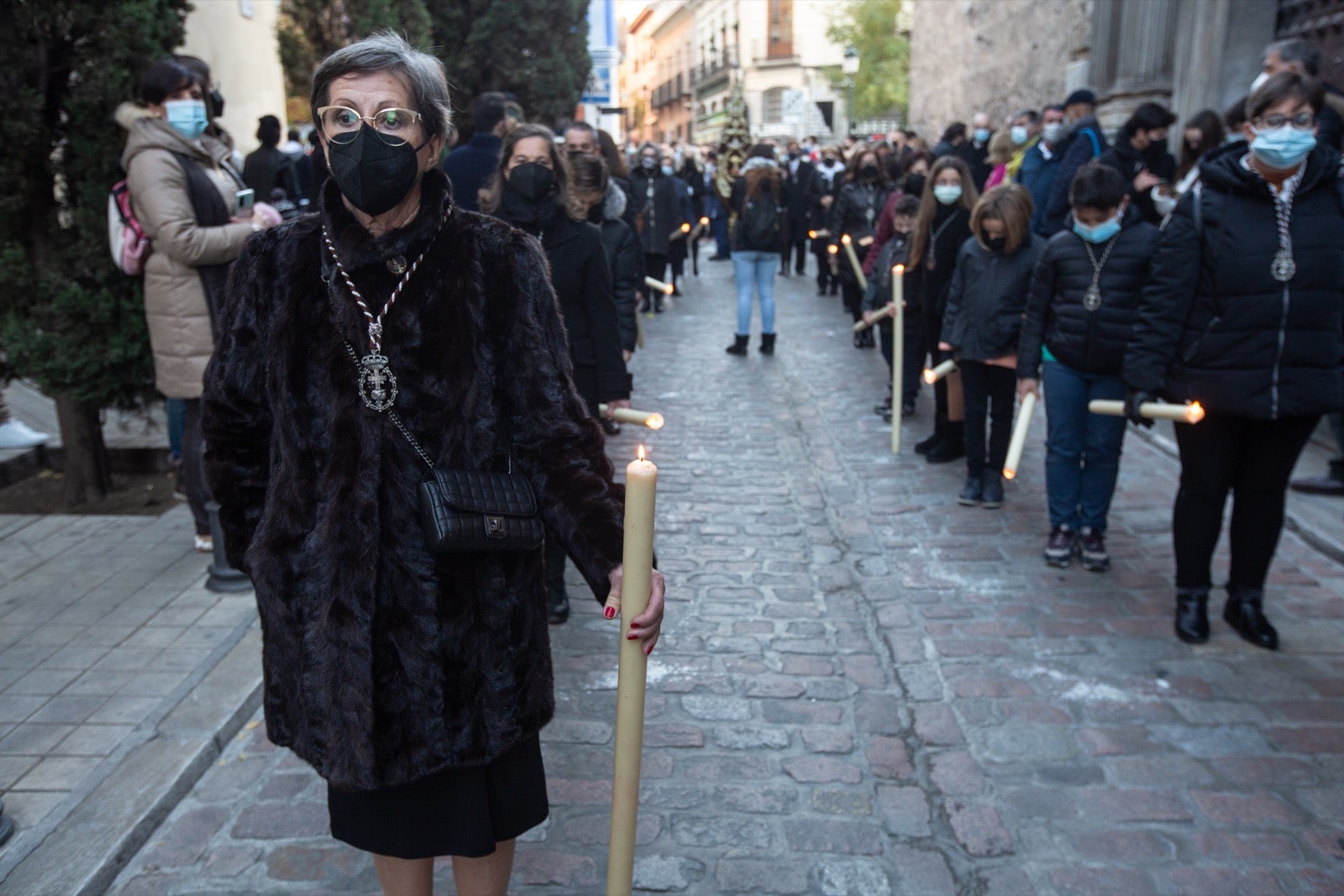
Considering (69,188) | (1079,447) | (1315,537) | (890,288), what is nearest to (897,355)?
(890,288)

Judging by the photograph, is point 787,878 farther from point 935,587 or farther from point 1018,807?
point 935,587

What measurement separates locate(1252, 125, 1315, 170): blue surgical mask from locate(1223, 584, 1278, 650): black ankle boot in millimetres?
1808

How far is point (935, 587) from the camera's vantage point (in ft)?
18.3

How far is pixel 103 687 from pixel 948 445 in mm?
5581

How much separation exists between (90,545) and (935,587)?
173 inches

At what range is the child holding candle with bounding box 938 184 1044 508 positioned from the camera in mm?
6629

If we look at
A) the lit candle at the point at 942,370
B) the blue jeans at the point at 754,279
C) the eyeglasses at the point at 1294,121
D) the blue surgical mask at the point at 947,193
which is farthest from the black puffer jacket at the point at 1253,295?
the blue jeans at the point at 754,279

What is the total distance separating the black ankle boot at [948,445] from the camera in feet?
25.8

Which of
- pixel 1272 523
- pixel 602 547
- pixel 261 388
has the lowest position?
pixel 1272 523

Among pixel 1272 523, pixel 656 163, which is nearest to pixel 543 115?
pixel 656 163

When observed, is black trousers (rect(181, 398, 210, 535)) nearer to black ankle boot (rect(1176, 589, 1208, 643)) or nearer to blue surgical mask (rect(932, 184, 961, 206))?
black ankle boot (rect(1176, 589, 1208, 643))

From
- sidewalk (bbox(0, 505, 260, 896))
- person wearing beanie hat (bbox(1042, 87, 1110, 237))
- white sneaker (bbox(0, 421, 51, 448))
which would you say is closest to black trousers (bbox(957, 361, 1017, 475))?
person wearing beanie hat (bbox(1042, 87, 1110, 237))

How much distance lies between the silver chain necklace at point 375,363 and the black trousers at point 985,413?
527 centimetres

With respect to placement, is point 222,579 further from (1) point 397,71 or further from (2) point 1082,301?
(2) point 1082,301
